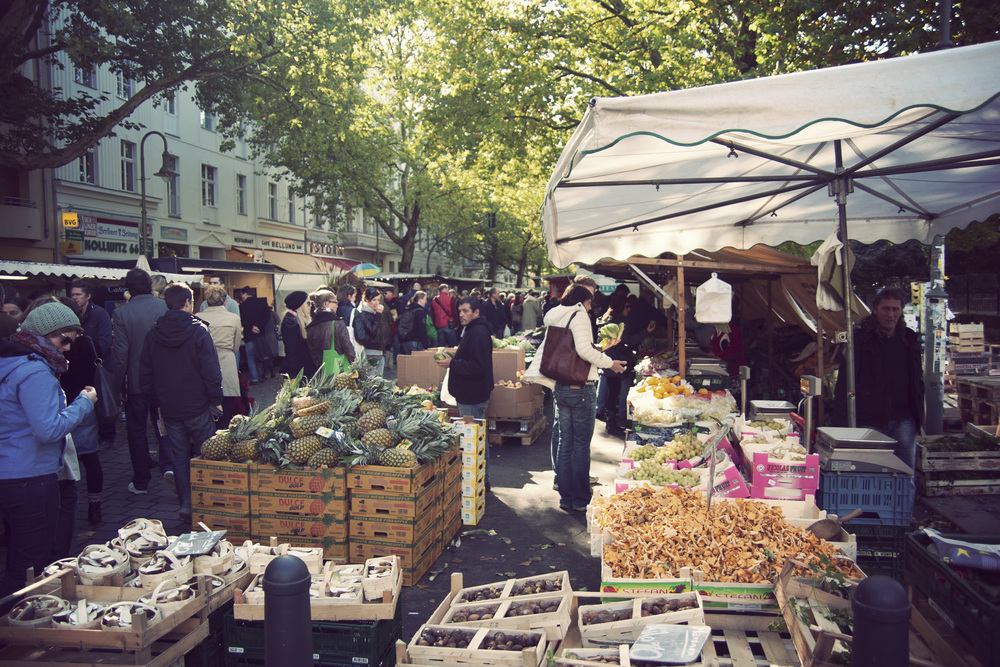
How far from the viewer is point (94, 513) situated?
5992 mm

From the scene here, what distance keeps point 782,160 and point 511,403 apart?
5526mm

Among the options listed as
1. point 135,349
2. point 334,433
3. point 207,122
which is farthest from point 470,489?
point 207,122

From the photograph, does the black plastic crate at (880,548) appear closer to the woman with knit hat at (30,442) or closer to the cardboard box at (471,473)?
the cardboard box at (471,473)

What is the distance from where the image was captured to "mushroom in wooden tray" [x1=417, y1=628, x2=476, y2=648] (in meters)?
3.16

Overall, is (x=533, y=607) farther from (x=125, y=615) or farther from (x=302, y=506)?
(x=302, y=506)

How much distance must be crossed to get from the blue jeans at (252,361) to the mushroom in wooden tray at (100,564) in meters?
10.7

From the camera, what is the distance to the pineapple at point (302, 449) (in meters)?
5.07

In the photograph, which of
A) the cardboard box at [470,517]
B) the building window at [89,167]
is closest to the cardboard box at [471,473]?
the cardboard box at [470,517]

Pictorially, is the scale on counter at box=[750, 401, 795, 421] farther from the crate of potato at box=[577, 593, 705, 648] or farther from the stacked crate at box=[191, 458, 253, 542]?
the stacked crate at box=[191, 458, 253, 542]

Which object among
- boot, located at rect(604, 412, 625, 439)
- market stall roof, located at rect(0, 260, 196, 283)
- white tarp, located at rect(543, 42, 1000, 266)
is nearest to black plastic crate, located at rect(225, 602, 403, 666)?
white tarp, located at rect(543, 42, 1000, 266)

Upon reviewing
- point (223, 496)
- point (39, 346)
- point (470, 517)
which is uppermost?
point (39, 346)

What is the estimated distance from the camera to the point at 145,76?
1542cm

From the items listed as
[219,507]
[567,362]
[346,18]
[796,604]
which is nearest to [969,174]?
[567,362]

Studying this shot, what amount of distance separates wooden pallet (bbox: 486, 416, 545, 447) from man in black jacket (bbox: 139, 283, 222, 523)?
175 inches
